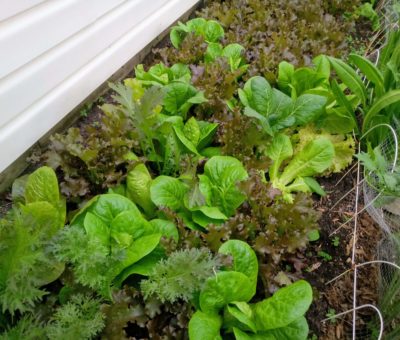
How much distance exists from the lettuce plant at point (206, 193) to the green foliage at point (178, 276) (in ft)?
1.24

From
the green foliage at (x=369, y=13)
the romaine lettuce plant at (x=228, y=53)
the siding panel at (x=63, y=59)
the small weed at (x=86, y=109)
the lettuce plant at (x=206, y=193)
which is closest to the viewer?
the lettuce plant at (x=206, y=193)

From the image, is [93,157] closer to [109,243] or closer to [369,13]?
[109,243]

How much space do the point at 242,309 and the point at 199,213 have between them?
0.49 m

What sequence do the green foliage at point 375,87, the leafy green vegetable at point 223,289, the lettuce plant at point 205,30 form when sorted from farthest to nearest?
the lettuce plant at point 205,30, the green foliage at point 375,87, the leafy green vegetable at point 223,289

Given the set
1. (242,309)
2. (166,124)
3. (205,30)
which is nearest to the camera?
(242,309)

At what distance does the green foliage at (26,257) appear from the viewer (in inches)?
51.1

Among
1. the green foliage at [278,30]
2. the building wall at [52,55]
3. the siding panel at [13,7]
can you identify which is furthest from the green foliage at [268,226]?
the siding panel at [13,7]

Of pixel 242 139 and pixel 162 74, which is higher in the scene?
pixel 162 74

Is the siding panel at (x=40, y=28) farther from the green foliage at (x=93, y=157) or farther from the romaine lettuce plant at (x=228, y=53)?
the romaine lettuce plant at (x=228, y=53)

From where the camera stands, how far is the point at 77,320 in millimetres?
1309

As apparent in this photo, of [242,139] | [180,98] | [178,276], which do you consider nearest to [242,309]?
[178,276]

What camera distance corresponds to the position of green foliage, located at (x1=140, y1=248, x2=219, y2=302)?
1452 mm

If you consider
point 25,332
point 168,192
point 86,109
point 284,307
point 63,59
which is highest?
point 63,59

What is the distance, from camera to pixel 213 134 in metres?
2.33
